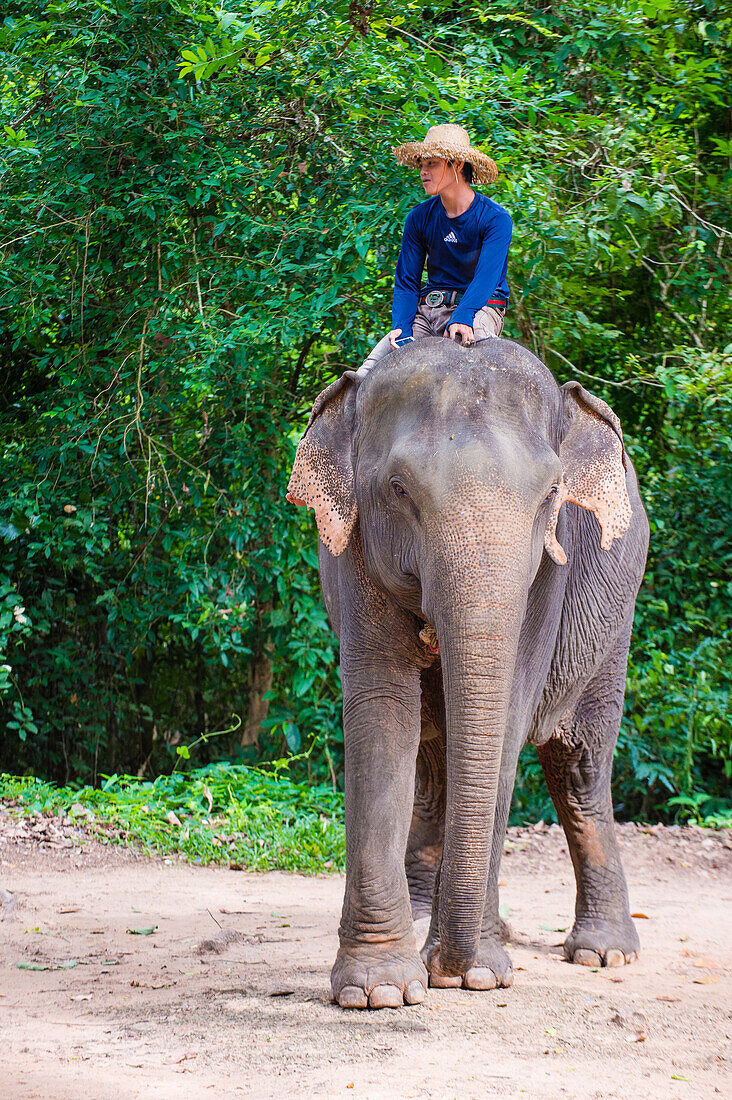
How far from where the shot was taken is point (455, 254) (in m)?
4.50

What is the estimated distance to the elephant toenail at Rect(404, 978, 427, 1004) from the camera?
12.6ft

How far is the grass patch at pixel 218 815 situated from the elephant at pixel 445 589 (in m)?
2.70

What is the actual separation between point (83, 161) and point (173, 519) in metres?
2.46

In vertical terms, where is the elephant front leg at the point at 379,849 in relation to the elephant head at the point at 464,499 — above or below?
below

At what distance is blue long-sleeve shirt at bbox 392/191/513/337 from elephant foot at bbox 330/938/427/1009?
2190mm

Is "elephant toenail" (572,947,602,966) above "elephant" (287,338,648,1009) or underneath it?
underneath

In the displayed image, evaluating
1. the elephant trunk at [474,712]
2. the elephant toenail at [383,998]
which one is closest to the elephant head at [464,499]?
the elephant trunk at [474,712]

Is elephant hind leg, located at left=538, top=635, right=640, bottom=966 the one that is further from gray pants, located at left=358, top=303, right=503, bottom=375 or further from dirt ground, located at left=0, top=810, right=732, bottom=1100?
gray pants, located at left=358, top=303, right=503, bottom=375

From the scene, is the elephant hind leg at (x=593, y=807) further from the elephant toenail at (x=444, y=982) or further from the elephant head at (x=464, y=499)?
the elephant head at (x=464, y=499)

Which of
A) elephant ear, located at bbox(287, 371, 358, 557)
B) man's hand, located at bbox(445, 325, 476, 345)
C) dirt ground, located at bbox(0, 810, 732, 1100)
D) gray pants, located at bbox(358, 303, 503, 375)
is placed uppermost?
gray pants, located at bbox(358, 303, 503, 375)

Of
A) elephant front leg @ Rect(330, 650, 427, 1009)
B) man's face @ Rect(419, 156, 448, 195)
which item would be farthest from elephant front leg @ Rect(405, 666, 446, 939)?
man's face @ Rect(419, 156, 448, 195)

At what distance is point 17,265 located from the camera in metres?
7.48

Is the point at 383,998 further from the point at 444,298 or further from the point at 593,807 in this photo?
the point at 444,298

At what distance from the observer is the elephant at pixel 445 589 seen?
344 centimetres
